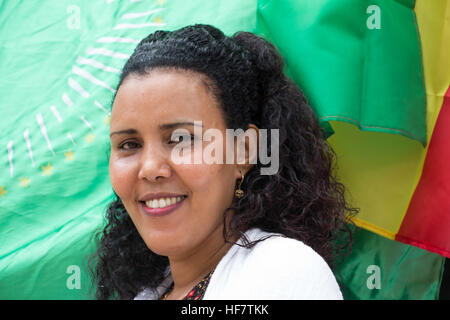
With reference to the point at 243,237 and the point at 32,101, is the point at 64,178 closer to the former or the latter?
the point at 32,101

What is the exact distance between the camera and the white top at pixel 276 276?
97cm

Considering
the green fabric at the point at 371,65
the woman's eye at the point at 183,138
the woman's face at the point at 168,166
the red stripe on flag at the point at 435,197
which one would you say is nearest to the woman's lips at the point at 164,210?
the woman's face at the point at 168,166

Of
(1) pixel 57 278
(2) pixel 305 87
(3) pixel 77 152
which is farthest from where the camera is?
(3) pixel 77 152

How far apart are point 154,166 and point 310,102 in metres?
0.53

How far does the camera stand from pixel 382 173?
1450 millimetres

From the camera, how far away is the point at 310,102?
1.39 meters

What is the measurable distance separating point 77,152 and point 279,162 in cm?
78

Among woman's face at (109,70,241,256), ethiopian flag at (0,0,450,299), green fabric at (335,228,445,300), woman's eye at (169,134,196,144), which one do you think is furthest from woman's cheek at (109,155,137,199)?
green fabric at (335,228,445,300)

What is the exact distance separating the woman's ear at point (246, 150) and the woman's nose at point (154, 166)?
203 mm

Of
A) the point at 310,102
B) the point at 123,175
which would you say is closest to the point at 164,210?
Answer: the point at 123,175

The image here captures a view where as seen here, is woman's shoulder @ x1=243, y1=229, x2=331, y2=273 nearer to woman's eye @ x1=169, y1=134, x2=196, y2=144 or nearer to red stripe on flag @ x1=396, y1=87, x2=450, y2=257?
woman's eye @ x1=169, y1=134, x2=196, y2=144

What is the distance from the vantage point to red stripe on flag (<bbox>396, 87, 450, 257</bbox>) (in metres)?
1.28

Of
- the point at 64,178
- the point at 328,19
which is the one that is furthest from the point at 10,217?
the point at 328,19

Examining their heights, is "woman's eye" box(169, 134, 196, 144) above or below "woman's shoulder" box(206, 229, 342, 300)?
above
